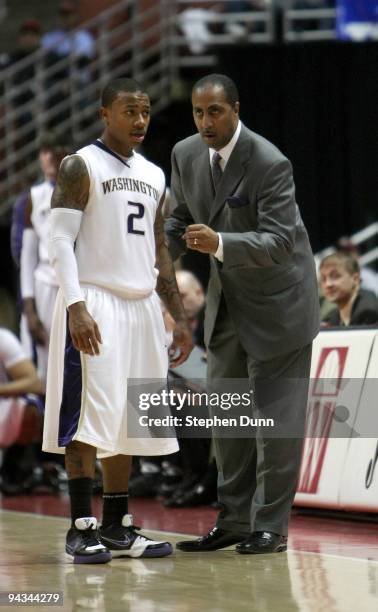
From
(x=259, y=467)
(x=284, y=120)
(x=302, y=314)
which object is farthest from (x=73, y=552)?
(x=284, y=120)

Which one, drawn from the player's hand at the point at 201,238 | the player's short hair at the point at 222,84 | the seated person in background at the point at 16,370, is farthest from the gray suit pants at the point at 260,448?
the seated person in background at the point at 16,370

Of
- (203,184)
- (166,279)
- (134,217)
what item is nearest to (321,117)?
(203,184)

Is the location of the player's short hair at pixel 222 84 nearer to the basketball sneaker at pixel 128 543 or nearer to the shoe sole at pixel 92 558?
the basketball sneaker at pixel 128 543

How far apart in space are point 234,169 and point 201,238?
0.52m

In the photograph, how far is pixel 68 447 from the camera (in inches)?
215

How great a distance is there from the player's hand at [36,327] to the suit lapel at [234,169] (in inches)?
161

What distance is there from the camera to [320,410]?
24.3ft

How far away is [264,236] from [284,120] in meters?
8.03

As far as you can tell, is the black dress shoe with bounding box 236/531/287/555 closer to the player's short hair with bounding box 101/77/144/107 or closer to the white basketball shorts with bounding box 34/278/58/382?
the player's short hair with bounding box 101/77/144/107

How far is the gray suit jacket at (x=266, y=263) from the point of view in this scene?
5598mm

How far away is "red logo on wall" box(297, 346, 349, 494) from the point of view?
290 inches

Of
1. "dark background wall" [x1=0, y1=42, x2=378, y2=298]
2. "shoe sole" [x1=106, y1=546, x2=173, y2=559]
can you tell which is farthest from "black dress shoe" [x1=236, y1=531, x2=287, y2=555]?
"dark background wall" [x1=0, y1=42, x2=378, y2=298]

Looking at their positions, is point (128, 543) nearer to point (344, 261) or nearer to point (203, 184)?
point (203, 184)

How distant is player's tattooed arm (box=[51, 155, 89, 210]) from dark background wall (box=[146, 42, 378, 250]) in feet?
25.1
